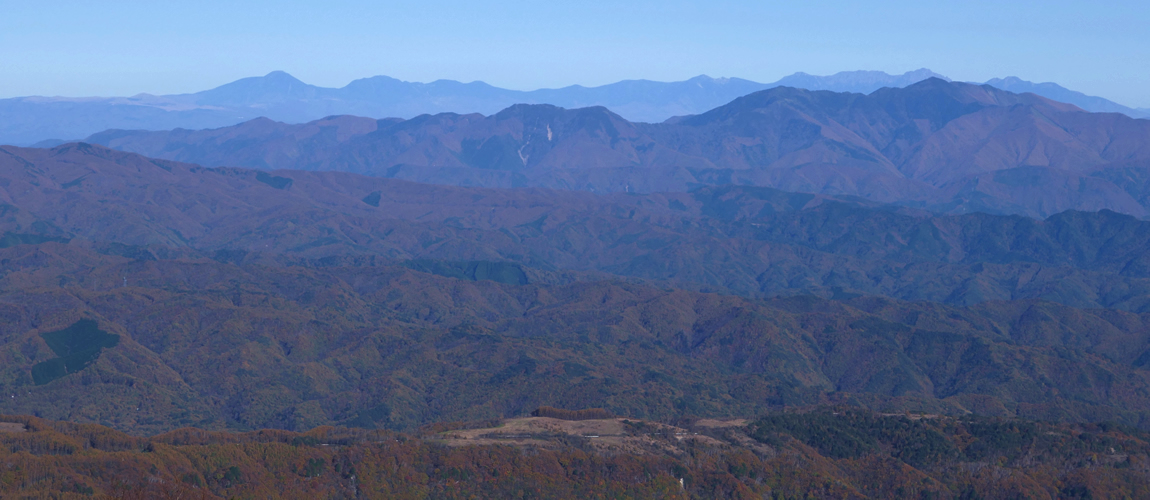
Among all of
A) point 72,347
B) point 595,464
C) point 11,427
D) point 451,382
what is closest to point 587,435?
point 595,464

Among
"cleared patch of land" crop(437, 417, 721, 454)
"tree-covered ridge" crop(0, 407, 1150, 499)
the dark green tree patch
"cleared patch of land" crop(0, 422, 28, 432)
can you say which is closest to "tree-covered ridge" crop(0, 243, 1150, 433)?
the dark green tree patch

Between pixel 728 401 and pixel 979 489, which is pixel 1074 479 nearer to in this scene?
pixel 979 489

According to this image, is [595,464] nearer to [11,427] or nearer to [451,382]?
[11,427]

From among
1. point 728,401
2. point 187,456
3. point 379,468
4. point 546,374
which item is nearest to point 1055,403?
point 728,401

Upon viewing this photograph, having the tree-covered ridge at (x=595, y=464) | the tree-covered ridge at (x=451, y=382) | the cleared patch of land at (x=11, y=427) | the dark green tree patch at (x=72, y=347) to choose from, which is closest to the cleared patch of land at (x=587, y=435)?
the tree-covered ridge at (x=595, y=464)

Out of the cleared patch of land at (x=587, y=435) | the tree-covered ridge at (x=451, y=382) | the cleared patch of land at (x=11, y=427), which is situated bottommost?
the tree-covered ridge at (x=451, y=382)

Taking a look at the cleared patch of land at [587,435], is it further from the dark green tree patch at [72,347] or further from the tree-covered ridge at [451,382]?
the dark green tree patch at [72,347]

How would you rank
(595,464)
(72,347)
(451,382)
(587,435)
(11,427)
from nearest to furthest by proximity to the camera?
(595,464)
(11,427)
(587,435)
(451,382)
(72,347)

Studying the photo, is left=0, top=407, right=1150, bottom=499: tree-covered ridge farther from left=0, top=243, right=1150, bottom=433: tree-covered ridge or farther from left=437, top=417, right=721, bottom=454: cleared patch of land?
left=0, top=243, right=1150, bottom=433: tree-covered ridge
